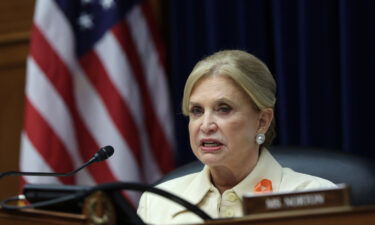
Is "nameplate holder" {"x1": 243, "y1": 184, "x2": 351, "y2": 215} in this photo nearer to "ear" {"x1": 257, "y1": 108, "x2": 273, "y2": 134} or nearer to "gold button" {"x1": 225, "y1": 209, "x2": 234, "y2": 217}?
"gold button" {"x1": 225, "y1": 209, "x2": 234, "y2": 217}

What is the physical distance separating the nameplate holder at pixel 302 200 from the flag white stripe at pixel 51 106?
2.56 m

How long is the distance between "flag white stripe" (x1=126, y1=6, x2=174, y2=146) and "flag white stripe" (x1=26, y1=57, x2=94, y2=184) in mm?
504

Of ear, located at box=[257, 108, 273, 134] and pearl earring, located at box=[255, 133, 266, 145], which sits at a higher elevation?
ear, located at box=[257, 108, 273, 134]

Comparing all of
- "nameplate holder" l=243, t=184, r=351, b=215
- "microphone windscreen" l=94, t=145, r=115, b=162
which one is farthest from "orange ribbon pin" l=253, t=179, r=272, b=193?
"nameplate holder" l=243, t=184, r=351, b=215

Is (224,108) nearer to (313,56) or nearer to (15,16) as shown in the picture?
(313,56)

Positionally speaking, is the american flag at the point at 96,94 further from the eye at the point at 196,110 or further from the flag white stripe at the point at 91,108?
the eye at the point at 196,110

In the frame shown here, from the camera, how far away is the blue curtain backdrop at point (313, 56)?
3598 mm

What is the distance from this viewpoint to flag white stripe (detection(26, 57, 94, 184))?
389 centimetres

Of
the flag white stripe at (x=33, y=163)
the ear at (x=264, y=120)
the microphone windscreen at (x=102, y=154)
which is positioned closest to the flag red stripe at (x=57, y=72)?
the flag white stripe at (x=33, y=163)

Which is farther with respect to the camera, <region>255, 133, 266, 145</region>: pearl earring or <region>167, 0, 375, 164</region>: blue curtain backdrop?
<region>167, 0, 375, 164</region>: blue curtain backdrop

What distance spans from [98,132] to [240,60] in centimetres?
160

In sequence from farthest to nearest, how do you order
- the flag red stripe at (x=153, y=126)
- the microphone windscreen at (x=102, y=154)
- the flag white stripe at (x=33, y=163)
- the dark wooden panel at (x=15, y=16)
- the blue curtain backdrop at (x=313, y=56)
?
the dark wooden panel at (x=15, y=16), the flag red stripe at (x=153, y=126), the flag white stripe at (x=33, y=163), the blue curtain backdrop at (x=313, y=56), the microphone windscreen at (x=102, y=154)

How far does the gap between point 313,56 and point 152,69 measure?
94 cm

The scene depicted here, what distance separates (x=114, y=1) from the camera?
397cm
